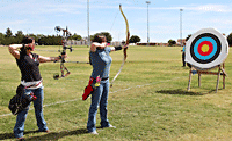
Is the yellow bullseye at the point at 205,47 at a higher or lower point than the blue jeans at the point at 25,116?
higher

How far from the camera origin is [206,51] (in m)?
11.3

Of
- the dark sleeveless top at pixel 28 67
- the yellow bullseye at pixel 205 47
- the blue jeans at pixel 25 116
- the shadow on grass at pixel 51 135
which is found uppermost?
the yellow bullseye at pixel 205 47

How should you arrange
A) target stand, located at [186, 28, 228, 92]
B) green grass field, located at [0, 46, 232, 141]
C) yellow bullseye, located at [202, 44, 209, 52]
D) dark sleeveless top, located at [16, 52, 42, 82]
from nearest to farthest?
1. dark sleeveless top, located at [16, 52, 42, 82]
2. green grass field, located at [0, 46, 232, 141]
3. target stand, located at [186, 28, 228, 92]
4. yellow bullseye, located at [202, 44, 209, 52]

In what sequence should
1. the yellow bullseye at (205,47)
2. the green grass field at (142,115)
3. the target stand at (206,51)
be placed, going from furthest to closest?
the yellow bullseye at (205,47)
the target stand at (206,51)
the green grass field at (142,115)

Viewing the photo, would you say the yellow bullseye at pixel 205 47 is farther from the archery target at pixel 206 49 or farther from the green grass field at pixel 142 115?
the green grass field at pixel 142 115

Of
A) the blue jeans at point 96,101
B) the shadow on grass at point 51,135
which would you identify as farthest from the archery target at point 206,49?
the shadow on grass at point 51,135

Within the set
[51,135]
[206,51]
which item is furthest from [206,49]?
[51,135]

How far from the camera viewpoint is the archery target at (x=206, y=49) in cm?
1092

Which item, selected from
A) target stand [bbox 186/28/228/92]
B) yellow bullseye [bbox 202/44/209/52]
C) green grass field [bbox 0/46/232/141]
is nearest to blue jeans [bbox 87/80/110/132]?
green grass field [bbox 0/46/232/141]

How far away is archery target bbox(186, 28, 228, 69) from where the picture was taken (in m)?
10.9

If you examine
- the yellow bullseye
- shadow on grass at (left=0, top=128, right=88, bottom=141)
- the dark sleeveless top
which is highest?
the yellow bullseye

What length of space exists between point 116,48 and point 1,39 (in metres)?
106

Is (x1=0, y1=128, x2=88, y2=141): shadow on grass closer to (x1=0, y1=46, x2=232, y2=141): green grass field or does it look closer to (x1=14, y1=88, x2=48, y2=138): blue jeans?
(x1=0, y1=46, x2=232, y2=141): green grass field

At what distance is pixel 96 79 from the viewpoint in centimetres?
539
